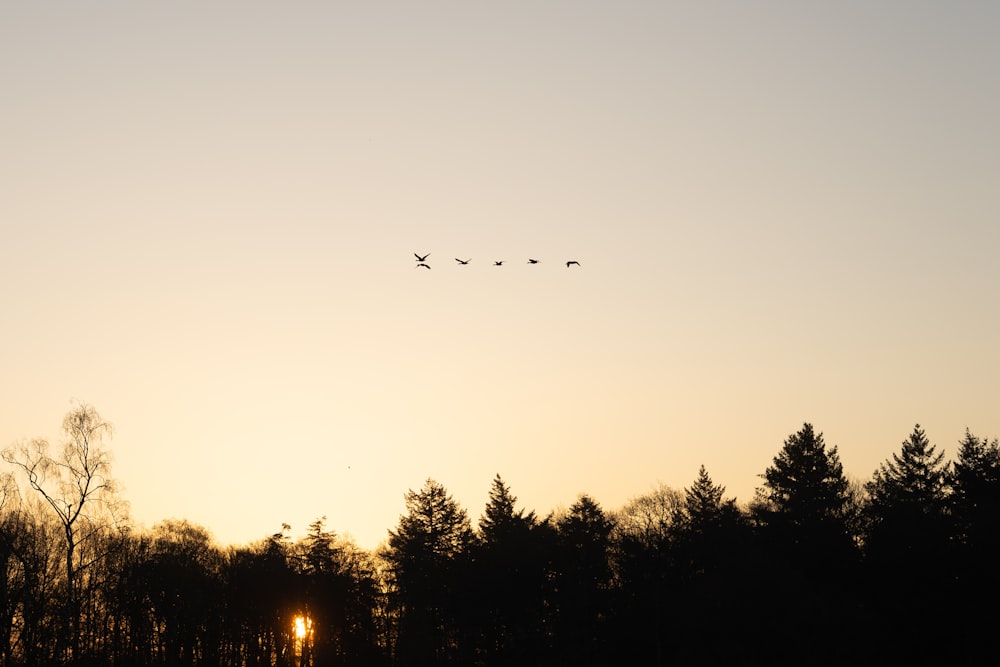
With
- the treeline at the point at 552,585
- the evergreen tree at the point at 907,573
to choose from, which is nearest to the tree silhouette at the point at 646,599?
the treeline at the point at 552,585

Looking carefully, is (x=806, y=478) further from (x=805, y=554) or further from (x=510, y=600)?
(x=510, y=600)

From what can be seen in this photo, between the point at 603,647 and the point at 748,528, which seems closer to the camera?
the point at 603,647

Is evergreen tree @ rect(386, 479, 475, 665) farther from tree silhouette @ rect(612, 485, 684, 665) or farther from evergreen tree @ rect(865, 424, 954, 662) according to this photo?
evergreen tree @ rect(865, 424, 954, 662)

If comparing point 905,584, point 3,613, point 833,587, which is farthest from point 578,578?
point 3,613

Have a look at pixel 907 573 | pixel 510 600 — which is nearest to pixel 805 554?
pixel 907 573

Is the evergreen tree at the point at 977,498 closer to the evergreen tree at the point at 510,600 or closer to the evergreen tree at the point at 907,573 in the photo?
the evergreen tree at the point at 907,573

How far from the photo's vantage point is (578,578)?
69.4 m

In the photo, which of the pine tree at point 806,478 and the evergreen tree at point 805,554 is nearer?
the evergreen tree at point 805,554

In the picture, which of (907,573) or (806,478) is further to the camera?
(806,478)

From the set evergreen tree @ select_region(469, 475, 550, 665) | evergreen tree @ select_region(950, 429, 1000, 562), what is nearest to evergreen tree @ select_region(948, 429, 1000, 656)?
evergreen tree @ select_region(950, 429, 1000, 562)

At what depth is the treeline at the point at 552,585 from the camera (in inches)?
2448

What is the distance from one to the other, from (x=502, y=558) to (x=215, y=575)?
86.3 ft

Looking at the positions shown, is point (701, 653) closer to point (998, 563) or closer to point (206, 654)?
point (998, 563)

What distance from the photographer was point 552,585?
71.1 metres
